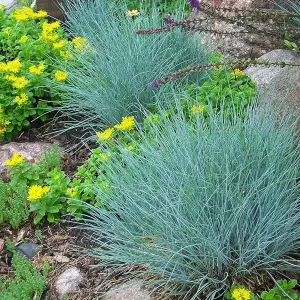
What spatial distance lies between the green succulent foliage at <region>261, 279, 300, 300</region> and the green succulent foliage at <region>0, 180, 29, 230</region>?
1.40 metres

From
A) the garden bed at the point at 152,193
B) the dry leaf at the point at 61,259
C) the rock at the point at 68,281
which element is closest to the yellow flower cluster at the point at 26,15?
the garden bed at the point at 152,193

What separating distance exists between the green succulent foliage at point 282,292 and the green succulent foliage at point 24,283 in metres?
1.03

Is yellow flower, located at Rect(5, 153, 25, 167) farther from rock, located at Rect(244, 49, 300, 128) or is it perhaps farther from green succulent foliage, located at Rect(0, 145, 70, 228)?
rock, located at Rect(244, 49, 300, 128)

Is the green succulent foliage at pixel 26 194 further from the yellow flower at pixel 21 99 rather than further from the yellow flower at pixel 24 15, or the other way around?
the yellow flower at pixel 24 15

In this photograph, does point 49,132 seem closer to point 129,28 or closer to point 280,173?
point 129,28

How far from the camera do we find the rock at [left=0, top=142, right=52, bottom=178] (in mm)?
3440

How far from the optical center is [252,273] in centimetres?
237

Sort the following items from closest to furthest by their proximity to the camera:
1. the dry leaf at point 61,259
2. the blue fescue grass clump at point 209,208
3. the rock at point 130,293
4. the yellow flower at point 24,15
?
the blue fescue grass clump at point 209,208 < the rock at point 130,293 < the dry leaf at point 61,259 < the yellow flower at point 24,15

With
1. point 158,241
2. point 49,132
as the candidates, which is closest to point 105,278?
point 158,241

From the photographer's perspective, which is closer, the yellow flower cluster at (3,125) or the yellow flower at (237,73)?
the yellow flower at (237,73)

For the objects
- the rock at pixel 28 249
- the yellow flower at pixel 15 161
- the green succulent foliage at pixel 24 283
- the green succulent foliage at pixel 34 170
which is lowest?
the rock at pixel 28 249

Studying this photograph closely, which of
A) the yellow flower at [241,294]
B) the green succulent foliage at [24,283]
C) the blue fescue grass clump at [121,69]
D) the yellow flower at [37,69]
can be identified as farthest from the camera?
the yellow flower at [37,69]

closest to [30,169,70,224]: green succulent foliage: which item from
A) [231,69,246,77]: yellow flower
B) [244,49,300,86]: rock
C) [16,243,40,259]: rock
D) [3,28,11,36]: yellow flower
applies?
[16,243,40,259]: rock

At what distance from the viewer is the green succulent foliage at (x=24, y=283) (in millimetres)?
2547
